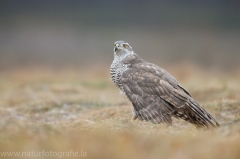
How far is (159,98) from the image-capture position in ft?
25.8

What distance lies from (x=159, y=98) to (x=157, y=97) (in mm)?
36

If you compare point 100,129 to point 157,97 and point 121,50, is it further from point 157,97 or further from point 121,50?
point 121,50

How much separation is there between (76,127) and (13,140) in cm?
133

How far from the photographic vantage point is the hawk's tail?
299 inches

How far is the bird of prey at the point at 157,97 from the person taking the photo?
7.71 meters

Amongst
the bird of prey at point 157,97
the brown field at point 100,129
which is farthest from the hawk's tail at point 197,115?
the brown field at point 100,129

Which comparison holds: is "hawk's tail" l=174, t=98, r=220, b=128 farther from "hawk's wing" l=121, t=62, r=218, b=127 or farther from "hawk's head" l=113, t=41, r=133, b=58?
"hawk's head" l=113, t=41, r=133, b=58

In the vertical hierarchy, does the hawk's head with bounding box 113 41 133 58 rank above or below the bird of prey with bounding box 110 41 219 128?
above

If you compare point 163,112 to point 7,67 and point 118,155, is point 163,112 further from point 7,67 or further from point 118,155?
point 7,67

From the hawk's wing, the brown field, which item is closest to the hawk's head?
the hawk's wing

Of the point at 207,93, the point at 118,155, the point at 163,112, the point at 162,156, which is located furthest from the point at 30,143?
the point at 207,93

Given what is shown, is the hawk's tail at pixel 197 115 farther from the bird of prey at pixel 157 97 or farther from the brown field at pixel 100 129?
the brown field at pixel 100 129

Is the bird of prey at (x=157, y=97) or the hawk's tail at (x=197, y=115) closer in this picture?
the hawk's tail at (x=197, y=115)

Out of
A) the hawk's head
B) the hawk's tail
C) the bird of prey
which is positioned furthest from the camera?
the hawk's head
